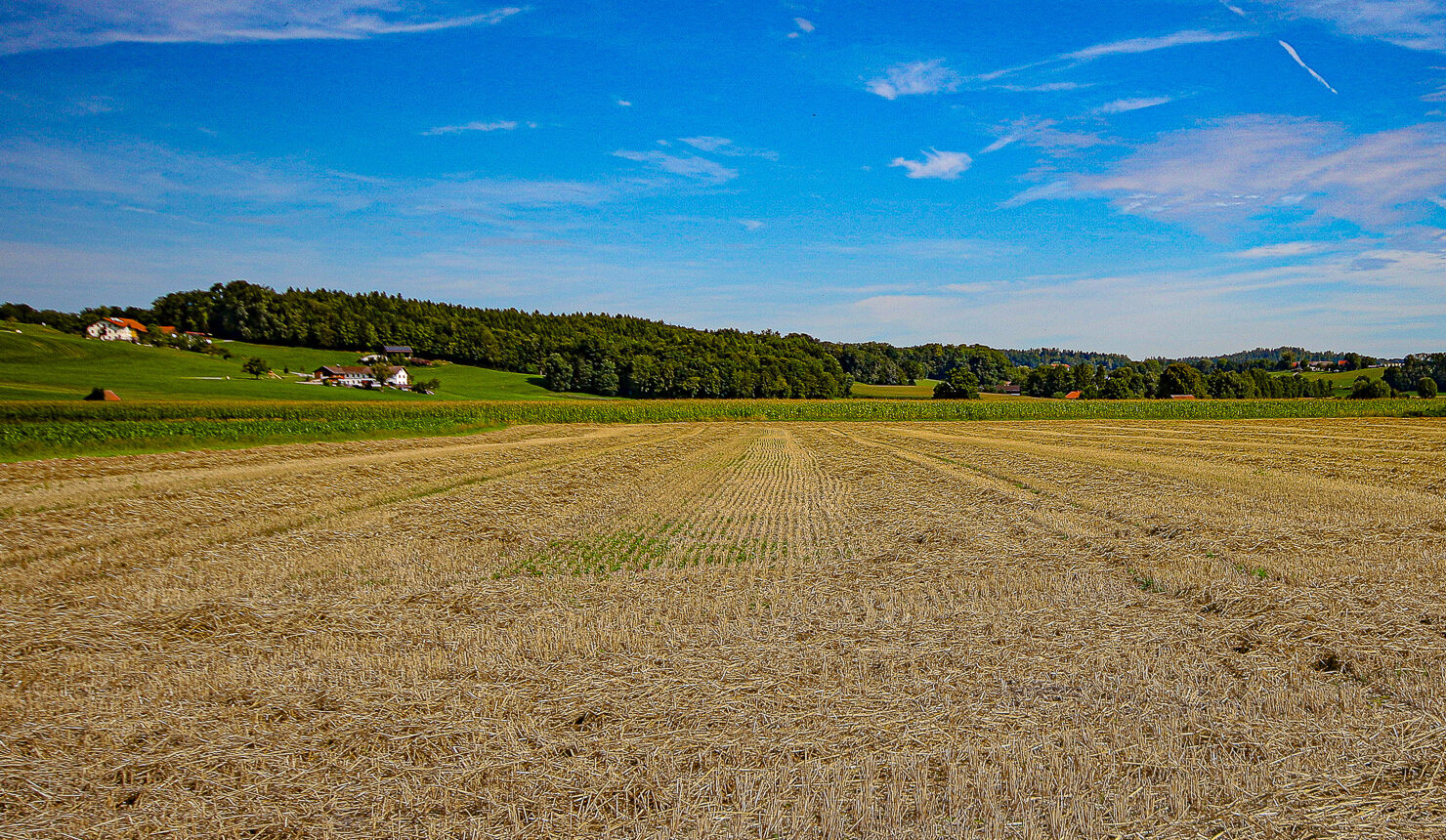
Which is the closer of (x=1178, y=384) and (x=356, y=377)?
(x=356, y=377)

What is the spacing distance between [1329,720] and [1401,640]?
3.03 metres

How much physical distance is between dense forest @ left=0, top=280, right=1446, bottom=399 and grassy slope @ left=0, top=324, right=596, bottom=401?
1540 centimetres

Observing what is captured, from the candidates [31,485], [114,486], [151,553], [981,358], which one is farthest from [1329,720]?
[981,358]

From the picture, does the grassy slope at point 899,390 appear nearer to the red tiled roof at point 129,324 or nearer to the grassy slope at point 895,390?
the grassy slope at point 895,390

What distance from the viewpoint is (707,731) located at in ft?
19.5

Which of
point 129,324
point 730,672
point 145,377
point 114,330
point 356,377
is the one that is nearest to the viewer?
point 730,672

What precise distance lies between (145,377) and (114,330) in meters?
47.0

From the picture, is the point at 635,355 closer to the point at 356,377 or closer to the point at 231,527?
the point at 356,377

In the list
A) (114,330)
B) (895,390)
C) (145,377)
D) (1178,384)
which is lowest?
(145,377)

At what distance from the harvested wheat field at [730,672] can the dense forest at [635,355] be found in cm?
7870

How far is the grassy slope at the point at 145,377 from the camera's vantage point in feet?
212

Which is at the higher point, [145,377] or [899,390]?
[899,390]

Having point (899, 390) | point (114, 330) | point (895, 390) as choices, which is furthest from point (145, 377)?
point (899, 390)

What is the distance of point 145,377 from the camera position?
73.2 metres
